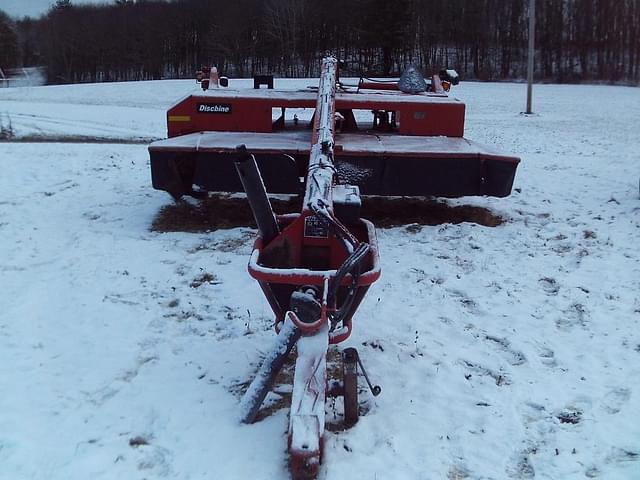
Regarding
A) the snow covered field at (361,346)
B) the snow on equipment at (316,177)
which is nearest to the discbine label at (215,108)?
the snow on equipment at (316,177)

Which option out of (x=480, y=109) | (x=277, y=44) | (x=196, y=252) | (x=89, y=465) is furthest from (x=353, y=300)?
(x=277, y=44)

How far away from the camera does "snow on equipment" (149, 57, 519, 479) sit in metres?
3.36

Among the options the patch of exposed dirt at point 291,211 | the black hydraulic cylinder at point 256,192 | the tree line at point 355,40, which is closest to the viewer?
the black hydraulic cylinder at point 256,192

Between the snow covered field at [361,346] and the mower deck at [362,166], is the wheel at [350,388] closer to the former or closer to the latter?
the snow covered field at [361,346]

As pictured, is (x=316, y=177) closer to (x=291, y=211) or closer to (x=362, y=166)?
(x=362, y=166)

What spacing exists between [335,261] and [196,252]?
2.71m

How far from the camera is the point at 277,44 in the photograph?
5316 cm

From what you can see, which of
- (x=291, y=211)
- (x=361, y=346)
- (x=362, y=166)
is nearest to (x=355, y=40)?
(x=291, y=211)

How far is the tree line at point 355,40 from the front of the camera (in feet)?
164

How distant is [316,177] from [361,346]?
119 centimetres

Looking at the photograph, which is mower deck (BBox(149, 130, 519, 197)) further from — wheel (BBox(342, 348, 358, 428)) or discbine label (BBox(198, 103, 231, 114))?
→ wheel (BBox(342, 348, 358, 428))

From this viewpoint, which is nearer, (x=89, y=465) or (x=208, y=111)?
(x=89, y=465)

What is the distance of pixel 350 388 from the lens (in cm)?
345

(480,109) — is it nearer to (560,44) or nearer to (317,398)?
(317,398)
